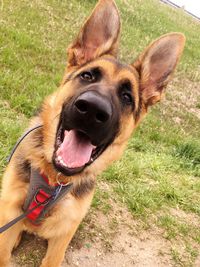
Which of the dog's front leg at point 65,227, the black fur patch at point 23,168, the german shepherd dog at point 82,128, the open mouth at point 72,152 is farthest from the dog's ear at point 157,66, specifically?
the black fur patch at point 23,168

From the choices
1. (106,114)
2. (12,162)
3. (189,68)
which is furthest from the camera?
(189,68)

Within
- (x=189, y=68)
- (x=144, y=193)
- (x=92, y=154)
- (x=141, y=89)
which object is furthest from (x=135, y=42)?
(x=92, y=154)

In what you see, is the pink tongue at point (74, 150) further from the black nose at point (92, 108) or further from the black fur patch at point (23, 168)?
the black fur patch at point (23, 168)

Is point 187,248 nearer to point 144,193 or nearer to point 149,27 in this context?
point 144,193

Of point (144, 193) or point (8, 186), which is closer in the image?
point (8, 186)

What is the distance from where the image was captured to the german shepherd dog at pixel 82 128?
10.7 ft

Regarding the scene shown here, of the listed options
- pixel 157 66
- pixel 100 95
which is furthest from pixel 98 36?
pixel 100 95

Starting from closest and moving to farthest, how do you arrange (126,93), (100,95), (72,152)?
1. (100,95)
2. (72,152)
3. (126,93)

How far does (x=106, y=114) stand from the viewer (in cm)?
294

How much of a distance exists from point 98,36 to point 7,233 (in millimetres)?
2061

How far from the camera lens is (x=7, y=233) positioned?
3732mm

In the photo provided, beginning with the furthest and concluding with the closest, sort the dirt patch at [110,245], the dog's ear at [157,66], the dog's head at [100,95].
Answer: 1. the dirt patch at [110,245]
2. the dog's ear at [157,66]
3. the dog's head at [100,95]

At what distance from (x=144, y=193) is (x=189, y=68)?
9035mm

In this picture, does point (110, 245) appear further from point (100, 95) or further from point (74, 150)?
point (100, 95)
